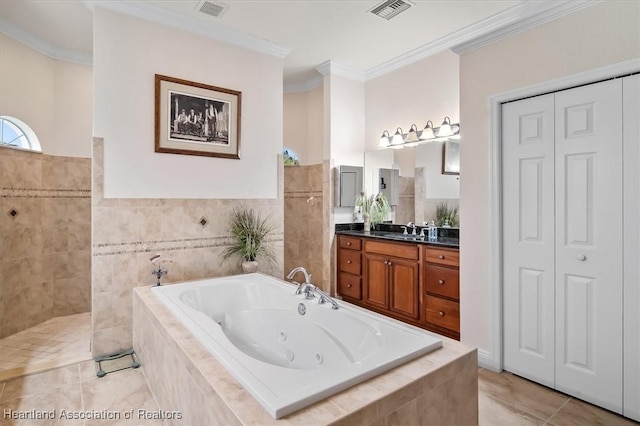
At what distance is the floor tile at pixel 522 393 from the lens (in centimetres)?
214

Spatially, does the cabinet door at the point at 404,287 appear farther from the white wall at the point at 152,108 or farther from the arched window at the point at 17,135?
the arched window at the point at 17,135

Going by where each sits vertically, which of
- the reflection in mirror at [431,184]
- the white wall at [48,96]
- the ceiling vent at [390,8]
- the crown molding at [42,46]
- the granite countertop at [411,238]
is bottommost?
the granite countertop at [411,238]

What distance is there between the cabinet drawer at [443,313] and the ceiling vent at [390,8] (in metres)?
2.44

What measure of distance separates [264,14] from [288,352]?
2.68 metres

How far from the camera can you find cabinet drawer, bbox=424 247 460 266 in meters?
2.94

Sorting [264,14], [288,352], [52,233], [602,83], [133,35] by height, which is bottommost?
[288,352]

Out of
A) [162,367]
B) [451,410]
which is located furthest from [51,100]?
[451,410]

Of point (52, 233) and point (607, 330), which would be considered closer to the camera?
point (607, 330)

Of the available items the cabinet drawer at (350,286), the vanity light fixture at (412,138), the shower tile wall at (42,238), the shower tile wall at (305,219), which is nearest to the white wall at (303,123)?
the shower tile wall at (305,219)

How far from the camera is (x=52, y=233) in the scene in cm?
363

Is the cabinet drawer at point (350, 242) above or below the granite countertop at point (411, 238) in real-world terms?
below

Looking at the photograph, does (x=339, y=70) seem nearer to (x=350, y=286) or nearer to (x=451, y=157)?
(x=451, y=157)

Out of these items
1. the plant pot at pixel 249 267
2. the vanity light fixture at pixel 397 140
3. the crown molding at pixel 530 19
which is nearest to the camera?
the crown molding at pixel 530 19

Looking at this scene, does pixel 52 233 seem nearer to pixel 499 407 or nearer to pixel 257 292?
pixel 257 292
